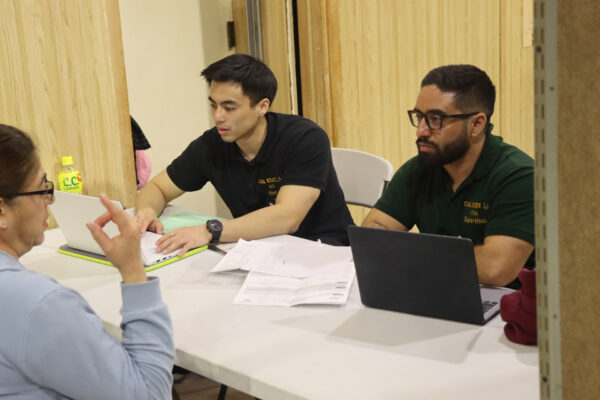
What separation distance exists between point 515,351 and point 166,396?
652mm

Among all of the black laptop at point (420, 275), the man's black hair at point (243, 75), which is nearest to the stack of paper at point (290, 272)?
the black laptop at point (420, 275)

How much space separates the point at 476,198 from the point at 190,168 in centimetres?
119

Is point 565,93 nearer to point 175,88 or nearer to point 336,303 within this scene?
point 336,303

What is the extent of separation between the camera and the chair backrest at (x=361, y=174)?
2.59 m

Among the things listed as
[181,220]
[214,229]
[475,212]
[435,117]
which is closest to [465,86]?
[435,117]

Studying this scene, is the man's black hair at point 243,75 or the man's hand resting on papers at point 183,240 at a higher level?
the man's black hair at point 243,75

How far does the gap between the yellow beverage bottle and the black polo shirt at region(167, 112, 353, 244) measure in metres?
0.35

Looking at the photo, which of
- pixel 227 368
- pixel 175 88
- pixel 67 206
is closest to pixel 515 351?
pixel 227 368

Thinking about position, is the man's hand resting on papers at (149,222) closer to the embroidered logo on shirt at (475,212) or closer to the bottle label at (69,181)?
the bottle label at (69,181)

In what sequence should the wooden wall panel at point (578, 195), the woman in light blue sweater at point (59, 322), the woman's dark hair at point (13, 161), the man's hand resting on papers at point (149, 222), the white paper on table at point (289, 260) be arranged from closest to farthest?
the wooden wall panel at point (578, 195), the woman in light blue sweater at point (59, 322), the woman's dark hair at point (13, 161), the white paper on table at point (289, 260), the man's hand resting on papers at point (149, 222)

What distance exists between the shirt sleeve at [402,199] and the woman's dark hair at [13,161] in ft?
4.13

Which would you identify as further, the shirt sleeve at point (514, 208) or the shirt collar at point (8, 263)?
the shirt sleeve at point (514, 208)

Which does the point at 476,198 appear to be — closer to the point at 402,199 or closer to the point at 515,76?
the point at 402,199

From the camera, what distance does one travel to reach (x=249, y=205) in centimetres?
257
